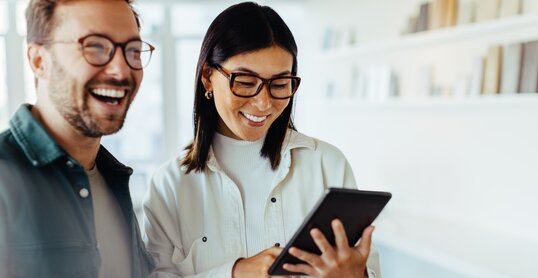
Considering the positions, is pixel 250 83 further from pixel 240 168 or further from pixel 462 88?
pixel 462 88

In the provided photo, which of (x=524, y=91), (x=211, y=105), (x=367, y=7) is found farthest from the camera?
(x=367, y=7)

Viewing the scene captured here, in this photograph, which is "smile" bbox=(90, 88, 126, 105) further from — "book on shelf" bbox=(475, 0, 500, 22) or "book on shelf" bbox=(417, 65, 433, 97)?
"book on shelf" bbox=(417, 65, 433, 97)

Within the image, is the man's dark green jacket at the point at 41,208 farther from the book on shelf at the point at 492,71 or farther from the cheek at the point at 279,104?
the book on shelf at the point at 492,71

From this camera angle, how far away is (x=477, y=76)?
2.79 metres

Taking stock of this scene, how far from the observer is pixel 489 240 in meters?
2.63

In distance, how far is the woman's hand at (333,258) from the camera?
89 centimetres

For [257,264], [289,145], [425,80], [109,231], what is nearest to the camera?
[109,231]

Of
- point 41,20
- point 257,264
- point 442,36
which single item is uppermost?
point 442,36

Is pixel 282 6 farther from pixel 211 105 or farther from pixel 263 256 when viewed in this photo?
pixel 263 256

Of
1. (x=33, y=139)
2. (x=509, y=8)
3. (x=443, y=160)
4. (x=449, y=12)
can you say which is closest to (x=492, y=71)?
(x=509, y=8)

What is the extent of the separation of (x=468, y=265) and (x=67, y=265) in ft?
6.51

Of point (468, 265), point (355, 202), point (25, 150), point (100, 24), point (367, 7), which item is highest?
point (367, 7)

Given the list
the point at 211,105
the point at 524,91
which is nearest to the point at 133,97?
the point at 211,105

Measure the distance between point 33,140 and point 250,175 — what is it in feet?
1.74
